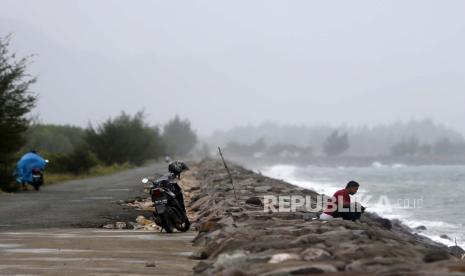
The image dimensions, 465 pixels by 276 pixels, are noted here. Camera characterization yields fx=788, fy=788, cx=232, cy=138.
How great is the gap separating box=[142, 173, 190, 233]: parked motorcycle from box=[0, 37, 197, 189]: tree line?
46.7ft

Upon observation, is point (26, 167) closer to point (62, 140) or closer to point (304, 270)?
point (304, 270)

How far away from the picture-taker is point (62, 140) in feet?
261

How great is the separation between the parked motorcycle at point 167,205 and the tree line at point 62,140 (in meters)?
14.2

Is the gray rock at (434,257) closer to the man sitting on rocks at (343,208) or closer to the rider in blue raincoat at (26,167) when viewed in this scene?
the man sitting on rocks at (343,208)

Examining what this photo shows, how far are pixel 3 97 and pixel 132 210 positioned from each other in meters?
10.9

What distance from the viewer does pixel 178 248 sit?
11.7 metres

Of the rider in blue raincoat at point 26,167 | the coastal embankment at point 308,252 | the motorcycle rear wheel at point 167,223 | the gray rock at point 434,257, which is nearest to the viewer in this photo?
the coastal embankment at point 308,252

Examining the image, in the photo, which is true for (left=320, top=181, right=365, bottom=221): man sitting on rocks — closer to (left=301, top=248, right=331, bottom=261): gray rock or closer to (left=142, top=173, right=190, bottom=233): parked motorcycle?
(left=142, top=173, right=190, bottom=233): parked motorcycle

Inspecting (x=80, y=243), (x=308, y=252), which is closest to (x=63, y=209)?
(x=80, y=243)

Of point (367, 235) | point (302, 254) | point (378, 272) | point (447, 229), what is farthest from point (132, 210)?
point (447, 229)

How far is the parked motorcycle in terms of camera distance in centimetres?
1404

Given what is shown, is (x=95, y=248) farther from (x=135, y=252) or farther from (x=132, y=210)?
(x=132, y=210)

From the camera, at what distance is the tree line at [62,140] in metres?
28.2
